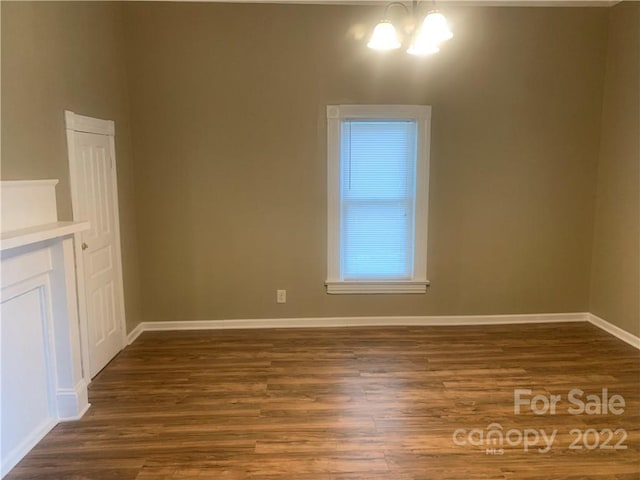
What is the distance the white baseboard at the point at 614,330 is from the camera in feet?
12.4

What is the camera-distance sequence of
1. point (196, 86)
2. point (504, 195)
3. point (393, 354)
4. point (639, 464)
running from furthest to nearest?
point (504, 195), point (196, 86), point (393, 354), point (639, 464)

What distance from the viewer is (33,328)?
246 centimetres

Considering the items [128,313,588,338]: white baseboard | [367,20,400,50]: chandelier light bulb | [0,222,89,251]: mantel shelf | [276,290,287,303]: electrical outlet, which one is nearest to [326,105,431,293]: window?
[128,313,588,338]: white baseboard

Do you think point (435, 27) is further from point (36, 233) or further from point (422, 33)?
point (36, 233)

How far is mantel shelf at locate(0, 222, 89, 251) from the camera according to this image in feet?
6.58

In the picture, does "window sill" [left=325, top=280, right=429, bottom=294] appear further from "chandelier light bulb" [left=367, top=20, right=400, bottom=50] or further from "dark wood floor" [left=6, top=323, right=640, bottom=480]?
"chandelier light bulb" [left=367, top=20, right=400, bottom=50]

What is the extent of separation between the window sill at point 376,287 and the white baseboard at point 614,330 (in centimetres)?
160

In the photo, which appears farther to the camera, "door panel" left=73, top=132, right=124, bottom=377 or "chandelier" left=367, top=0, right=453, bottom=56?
"door panel" left=73, top=132, right=124, bottom=377

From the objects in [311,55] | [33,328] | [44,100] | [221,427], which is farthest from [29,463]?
[311,55]

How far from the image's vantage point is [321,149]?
402cm

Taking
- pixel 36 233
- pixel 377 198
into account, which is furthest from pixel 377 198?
pixel 36 233

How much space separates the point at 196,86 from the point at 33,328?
232 centimetres

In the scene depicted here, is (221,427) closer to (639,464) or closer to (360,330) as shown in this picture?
(360,330)

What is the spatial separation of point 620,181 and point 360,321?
252cm
